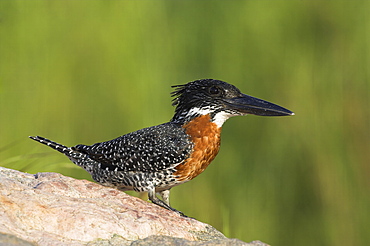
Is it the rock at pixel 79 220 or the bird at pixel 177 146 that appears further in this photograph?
the bird at pixel 177 146

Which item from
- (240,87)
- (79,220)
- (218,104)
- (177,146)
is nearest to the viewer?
(79,220)

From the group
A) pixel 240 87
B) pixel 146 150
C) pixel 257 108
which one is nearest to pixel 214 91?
pixel 257 108

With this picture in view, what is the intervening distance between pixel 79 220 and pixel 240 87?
322 cm

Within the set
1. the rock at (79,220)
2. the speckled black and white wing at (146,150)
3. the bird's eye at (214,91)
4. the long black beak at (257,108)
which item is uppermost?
the bird's eye at (214,91)

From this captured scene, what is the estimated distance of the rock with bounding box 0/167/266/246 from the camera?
9.89 ft

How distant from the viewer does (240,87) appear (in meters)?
6.03

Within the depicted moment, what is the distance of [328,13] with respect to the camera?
6.20 metres

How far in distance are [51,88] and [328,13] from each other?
2.98m

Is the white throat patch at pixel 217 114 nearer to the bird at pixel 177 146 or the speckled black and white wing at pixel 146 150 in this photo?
the bird at pixel 177 146

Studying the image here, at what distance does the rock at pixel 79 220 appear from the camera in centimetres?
302

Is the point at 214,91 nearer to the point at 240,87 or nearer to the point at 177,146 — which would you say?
the point at 177,146

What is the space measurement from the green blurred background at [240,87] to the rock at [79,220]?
6.35 feet

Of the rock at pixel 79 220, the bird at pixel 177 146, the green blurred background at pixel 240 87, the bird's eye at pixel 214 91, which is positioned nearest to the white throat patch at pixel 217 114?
the bird at pixel 177 146

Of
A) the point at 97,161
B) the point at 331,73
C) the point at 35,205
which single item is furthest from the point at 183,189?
the point at 35,205
